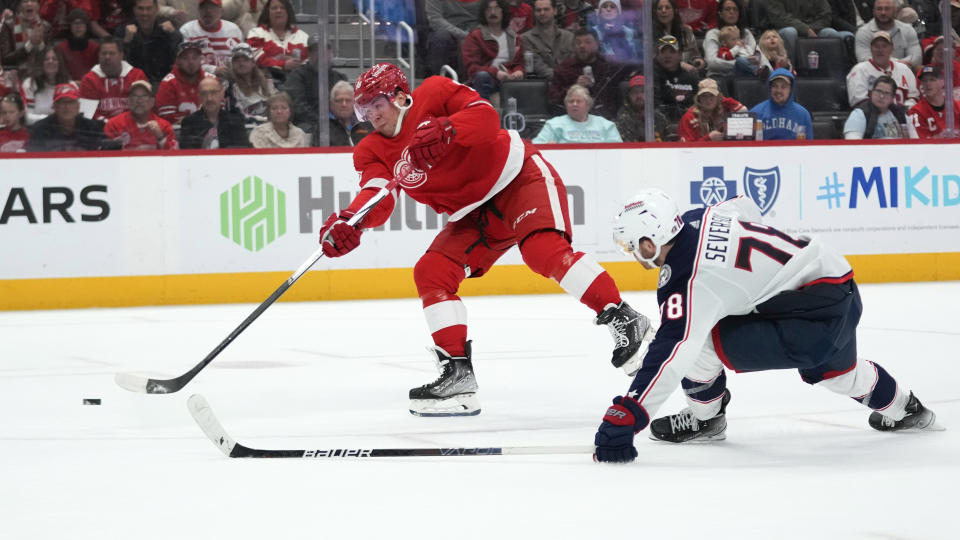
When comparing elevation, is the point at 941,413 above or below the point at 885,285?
above

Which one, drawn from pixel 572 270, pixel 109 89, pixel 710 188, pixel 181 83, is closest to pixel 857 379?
pixel 572 270

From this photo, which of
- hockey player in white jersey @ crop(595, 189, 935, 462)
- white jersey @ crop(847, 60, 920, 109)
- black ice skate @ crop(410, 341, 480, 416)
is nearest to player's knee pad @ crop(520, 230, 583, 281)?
black ice skate @ crop(410, 341, 480, 416)

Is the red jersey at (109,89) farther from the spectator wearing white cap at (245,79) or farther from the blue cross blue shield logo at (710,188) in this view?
the blue cross blue shield logo at (710,188)

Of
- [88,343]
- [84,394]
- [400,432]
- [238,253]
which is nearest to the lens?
[400,432]

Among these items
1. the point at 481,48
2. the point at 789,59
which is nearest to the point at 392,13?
the point at 481,48

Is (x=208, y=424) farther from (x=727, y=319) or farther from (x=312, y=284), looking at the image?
(x=312, y=284)

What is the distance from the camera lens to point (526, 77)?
805cm

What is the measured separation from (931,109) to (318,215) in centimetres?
405

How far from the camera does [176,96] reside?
25.0 feet

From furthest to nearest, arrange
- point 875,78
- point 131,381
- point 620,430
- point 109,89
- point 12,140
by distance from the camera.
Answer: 1. point 875,78
2. point 109,89
3. point 12,140
4. point 131,381
5. point 620,430

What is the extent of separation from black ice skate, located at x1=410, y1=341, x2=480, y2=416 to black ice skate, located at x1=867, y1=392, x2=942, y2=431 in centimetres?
117

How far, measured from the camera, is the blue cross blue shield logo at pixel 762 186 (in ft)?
26.9

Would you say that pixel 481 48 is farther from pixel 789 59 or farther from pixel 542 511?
pixel 542 511

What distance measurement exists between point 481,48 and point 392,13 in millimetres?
628
